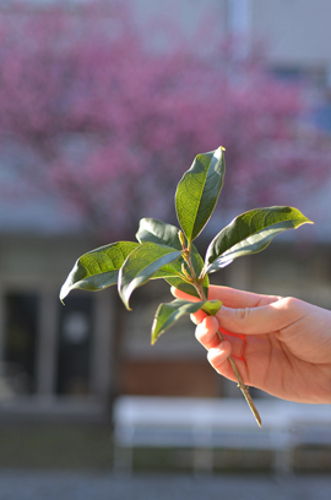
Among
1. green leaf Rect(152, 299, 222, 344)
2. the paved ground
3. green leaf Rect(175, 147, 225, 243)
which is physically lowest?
the paved ground

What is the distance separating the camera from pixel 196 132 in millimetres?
6625

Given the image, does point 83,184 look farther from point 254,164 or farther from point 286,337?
point 286,337

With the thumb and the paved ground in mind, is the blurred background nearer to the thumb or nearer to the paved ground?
the paved ground

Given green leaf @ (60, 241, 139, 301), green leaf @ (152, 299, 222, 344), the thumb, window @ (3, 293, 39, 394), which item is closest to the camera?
green leaf @ (152, 299, 222, 344)

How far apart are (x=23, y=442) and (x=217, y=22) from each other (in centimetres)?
682

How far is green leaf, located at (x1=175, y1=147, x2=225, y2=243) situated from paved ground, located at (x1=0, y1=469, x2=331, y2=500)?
4.67 m

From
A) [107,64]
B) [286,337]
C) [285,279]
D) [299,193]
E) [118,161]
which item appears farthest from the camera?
[285,279]

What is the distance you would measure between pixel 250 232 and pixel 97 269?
27 centimetres

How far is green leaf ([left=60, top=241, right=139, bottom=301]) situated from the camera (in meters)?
0.92

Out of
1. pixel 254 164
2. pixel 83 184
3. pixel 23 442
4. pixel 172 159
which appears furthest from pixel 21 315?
pixel 254 164

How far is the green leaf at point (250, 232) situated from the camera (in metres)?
0.92

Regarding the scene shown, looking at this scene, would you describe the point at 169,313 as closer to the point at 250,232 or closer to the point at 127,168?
the point at 250,232

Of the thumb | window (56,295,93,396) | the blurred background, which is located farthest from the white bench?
the thumb

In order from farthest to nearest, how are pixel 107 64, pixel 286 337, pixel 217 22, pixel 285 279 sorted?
pixel 285 279 → pixel 217 22 → pixel 107 64 → pixel 286 337
